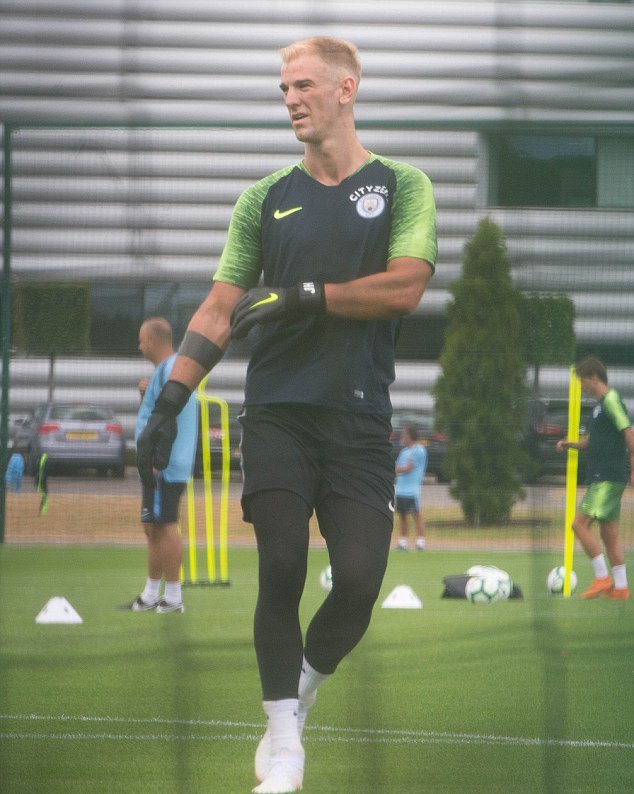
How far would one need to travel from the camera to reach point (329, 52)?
120 inches

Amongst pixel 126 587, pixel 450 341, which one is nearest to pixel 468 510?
pixel 450 341

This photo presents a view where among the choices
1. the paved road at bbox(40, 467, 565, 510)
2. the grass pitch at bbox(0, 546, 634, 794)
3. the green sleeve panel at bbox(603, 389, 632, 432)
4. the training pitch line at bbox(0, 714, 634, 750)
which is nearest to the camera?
the grass pitch at bbox(0, 546, 634, 794)

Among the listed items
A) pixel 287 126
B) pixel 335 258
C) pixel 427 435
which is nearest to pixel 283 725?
pixel 335 258

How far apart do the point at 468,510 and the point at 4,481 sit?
320cm

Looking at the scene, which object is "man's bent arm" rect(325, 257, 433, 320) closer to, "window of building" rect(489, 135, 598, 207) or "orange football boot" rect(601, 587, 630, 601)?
"window of building" rect(489, 135, 598, 207)

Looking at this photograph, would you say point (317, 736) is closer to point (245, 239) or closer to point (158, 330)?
point (245, 239)

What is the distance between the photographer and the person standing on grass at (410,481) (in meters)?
9.47

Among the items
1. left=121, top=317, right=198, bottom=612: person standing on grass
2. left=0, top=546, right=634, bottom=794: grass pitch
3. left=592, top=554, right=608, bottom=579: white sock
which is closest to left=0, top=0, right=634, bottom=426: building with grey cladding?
left=121, top=317, right=198, bottom=612: person standing on grass

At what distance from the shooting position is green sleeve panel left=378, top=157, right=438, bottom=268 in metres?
3.03

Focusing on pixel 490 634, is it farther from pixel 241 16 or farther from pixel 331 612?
pixel 331 612

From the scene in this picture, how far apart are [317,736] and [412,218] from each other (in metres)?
1.51

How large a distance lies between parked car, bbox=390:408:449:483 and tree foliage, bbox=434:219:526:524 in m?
0.06

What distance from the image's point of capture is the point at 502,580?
768 centimetres

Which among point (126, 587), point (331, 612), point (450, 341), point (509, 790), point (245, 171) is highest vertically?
point (245, 171)
